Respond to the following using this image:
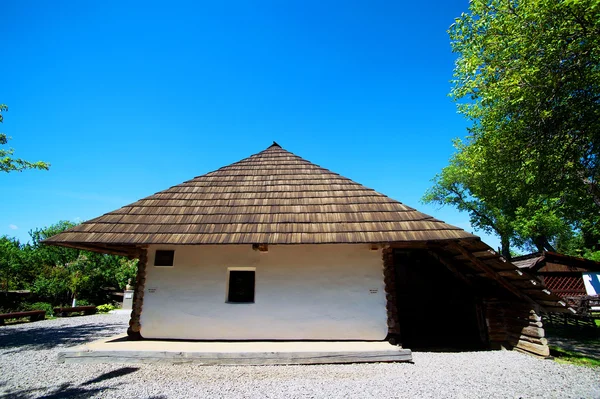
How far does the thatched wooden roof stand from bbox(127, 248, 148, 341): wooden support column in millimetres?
742

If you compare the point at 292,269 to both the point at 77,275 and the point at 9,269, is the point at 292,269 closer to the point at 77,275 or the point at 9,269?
the point at 77,275

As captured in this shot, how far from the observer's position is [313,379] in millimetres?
4832

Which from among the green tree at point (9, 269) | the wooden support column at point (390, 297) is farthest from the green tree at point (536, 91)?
the green tree at point (9, 269)

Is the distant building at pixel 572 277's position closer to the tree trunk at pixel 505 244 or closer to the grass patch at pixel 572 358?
the tree trunk at pixel 505 244

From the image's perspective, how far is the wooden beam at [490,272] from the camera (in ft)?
21.9

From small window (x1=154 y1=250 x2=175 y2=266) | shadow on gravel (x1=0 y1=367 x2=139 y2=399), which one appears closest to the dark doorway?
small window (x1=154 y1=250 x2=175 y2=266)

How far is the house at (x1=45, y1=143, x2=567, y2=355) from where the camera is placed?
6430mm

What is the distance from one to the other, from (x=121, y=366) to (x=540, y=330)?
8.75 meters

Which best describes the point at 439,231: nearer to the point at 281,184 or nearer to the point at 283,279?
the point at 283,279

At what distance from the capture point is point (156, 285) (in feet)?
22.9

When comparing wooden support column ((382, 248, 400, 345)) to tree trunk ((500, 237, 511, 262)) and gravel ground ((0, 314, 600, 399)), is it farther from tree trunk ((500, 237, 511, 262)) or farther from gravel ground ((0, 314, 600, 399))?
tree trunk ((500, 237, 511, 262))

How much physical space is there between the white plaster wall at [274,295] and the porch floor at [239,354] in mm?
663

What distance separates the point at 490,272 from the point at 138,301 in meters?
8.30

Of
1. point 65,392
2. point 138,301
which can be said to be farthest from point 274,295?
point 65,392
